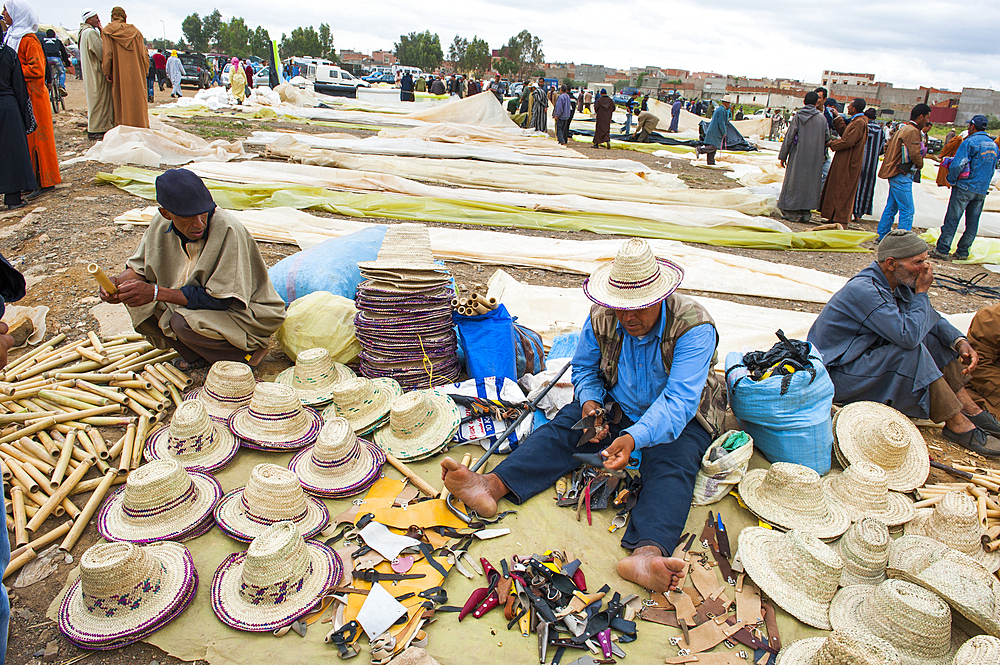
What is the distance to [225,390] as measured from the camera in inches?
121

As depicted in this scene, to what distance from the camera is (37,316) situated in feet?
13.1

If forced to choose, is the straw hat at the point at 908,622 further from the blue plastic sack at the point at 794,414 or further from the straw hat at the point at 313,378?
the straw hat at the point at 313,378

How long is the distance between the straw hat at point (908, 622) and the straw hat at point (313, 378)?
8.49ft

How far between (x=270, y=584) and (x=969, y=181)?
8321 millimetres

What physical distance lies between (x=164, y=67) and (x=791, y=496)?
26453 mm

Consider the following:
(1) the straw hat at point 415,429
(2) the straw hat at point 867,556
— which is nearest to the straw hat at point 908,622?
(2) the straw hat at point 867,556

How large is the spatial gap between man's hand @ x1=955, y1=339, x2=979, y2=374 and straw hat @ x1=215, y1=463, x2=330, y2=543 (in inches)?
140

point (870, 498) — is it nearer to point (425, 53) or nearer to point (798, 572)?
point (798, 572)

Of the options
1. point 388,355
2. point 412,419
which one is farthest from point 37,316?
point 412,419

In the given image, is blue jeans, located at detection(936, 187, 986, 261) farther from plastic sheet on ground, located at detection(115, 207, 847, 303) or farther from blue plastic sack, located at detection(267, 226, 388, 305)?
blue plastic sack, located at detection(267, 226, 388, 305)

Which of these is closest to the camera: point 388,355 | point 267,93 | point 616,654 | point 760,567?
point 616,654

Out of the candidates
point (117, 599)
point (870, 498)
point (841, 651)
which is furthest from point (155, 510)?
point (870, 498)

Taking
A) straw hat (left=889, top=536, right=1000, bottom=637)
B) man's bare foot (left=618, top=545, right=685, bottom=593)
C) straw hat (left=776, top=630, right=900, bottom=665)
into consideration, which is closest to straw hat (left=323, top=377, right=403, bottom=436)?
man's bare foot (left=618, top=545, right=685, bottom=593)

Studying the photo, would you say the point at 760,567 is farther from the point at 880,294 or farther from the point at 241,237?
the point at 241,237
